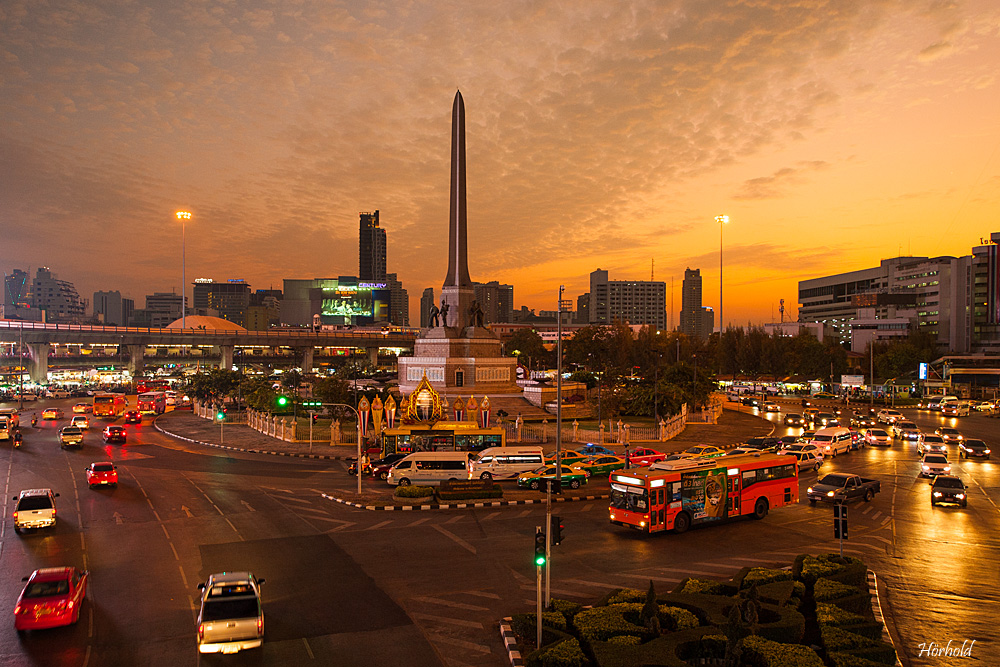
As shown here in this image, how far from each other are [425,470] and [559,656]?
19241 millimetres

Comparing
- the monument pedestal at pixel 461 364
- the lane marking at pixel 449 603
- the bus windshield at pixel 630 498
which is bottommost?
the lane marking at pixel 449 603

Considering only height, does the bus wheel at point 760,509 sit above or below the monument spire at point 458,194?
below

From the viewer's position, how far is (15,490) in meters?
28.5

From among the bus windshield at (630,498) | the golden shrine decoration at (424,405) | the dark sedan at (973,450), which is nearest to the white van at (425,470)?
the golden shrine decoration at (424,405)

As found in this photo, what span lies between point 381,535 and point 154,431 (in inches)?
1584

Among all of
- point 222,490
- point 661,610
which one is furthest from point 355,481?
point 661,610

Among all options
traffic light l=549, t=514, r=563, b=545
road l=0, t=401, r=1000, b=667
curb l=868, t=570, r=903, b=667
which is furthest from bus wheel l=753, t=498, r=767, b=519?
traffic light l=549, t=514, r=563, b=545

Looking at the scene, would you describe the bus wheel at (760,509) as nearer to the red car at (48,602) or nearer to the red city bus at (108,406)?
the red car at (48,602)

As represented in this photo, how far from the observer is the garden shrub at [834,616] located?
12797mm

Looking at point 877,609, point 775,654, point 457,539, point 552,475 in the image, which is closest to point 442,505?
point 457,539

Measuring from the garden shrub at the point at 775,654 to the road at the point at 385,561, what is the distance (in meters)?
3.15

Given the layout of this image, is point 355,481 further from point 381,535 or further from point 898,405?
point 898,405

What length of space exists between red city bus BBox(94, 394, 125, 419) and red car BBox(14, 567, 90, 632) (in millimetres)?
56061

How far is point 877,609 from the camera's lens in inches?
581
